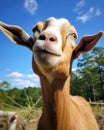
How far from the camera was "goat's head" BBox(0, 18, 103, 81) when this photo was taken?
423cm

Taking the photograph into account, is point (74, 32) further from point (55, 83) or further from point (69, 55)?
point (55, 83)

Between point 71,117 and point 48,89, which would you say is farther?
point 71,117

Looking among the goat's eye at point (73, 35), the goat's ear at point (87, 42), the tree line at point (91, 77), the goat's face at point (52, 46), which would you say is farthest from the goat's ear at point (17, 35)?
the tree line at point (91, 77)

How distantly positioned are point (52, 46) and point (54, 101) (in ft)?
3.51

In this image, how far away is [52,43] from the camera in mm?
4215

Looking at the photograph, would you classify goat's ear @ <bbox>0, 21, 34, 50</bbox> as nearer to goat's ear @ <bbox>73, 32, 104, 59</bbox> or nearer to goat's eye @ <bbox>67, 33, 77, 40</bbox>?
goat's eye @ <bbox>67, 33, 77, 40</bbox>

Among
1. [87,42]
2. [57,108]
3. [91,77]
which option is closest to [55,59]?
[57,108]

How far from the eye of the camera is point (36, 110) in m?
9.66

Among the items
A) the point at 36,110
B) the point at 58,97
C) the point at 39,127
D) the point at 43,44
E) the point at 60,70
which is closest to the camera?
the point at 43,44

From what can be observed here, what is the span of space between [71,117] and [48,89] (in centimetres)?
74

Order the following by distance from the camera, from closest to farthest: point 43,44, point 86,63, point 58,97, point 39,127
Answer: point 43,44 < point 58,97 < point 39,127 < point 86,63

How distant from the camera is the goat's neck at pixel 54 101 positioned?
15.6 ft

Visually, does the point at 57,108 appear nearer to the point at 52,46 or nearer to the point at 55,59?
the point at 55,59

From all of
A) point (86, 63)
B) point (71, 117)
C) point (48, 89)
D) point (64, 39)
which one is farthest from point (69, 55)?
point (86, 63)
